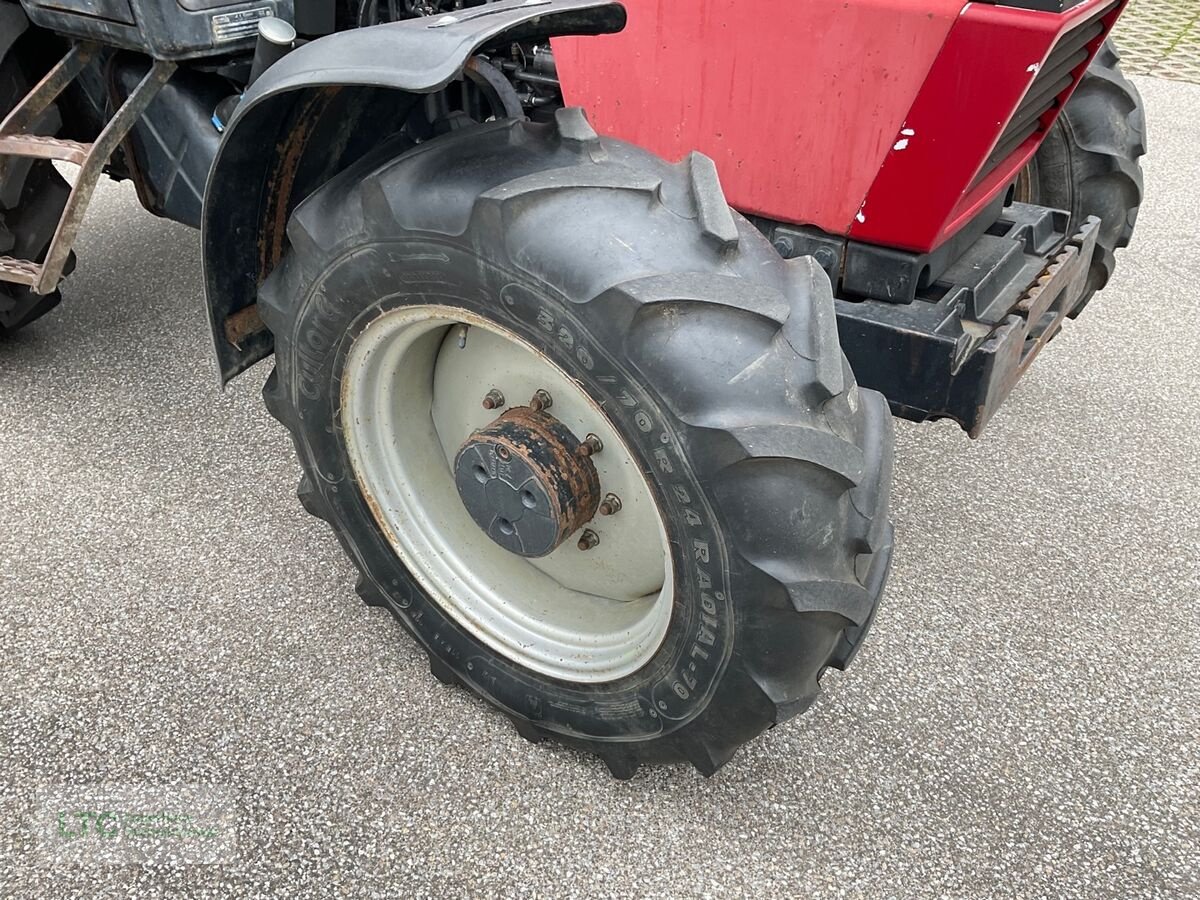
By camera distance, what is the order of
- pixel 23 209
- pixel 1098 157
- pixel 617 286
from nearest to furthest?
pixel 617 286 < pixel 1098 157 < pixel 23 209

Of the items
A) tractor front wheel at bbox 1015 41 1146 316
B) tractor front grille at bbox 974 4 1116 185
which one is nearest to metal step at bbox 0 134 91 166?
tractor front grille at bbox 974 4 1116 185

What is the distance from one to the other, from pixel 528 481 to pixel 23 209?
188 cm

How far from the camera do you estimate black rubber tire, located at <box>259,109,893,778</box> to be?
3.97ft

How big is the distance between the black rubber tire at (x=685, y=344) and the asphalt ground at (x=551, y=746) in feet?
0.94

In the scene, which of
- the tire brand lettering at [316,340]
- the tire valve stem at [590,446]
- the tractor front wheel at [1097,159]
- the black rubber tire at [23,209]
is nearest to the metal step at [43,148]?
the black rubber tire at [23,209]

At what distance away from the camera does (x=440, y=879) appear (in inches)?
58.9

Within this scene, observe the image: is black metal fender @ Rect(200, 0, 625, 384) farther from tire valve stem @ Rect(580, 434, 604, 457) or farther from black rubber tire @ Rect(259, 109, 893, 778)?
tire valve stem @ Rect(580, 434, 604, 457)

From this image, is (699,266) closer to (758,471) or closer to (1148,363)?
(758,471)

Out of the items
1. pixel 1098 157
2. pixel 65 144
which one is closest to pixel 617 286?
pixel 65 144

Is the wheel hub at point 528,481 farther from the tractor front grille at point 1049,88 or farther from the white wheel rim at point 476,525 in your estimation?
the tractor front grille at point 1049,88

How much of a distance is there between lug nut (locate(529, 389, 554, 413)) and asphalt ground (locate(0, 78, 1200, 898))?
60cm

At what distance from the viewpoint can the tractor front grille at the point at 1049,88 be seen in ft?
5.36

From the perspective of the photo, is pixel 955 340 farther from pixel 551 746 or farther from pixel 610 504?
pixel 551 746

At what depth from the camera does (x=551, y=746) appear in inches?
67.6
